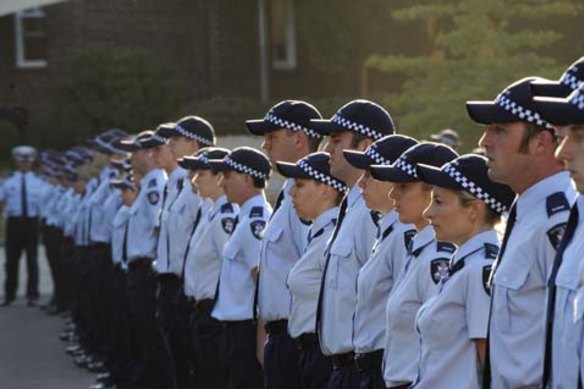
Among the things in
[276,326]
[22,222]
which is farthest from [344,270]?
[22,222]

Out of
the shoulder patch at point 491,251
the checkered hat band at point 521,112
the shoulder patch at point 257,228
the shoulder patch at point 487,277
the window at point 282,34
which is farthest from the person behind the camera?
the window at point 282,34

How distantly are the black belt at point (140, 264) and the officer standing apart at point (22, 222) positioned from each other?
405 inches

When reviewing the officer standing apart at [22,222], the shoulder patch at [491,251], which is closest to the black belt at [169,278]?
the shoulder patch at [491,251]

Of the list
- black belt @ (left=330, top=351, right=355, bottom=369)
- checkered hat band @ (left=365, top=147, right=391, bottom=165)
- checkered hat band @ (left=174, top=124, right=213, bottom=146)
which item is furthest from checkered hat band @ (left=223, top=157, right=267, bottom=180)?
checkered hat band @ (left=365, top=147, right=391, bottom=165)

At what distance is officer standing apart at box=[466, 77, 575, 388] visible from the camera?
5.21m

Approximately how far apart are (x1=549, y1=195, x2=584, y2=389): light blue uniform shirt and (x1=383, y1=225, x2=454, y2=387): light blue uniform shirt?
47.6 inches

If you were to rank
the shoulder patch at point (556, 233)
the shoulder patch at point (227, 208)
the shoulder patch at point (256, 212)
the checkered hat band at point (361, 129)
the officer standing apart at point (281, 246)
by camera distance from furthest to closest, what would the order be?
the shoulder patch at point (227, 208)
the shoulder patch at point (256, 212)
the officer standing apart at point (281, 246)
the checkered hat band at point (361, 129)
the shoulder patch at point (556, 233)

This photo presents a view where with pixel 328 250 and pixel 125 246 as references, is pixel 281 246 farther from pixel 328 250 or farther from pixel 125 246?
pixel 125 246

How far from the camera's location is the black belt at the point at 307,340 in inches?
306

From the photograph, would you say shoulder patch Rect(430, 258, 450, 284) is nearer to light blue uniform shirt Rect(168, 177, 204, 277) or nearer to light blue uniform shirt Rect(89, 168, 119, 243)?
light blue uniform shirt Rect(168, 177, 204, 277)

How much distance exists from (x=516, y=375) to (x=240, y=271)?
14.0 ft

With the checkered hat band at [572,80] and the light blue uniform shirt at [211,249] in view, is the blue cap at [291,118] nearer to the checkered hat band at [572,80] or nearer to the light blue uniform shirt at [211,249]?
the light blue uniform shirt at [211,249]

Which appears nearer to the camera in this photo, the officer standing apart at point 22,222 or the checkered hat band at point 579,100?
the checkered hat band at point 579,100

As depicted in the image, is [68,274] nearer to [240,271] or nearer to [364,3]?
[240,271]
